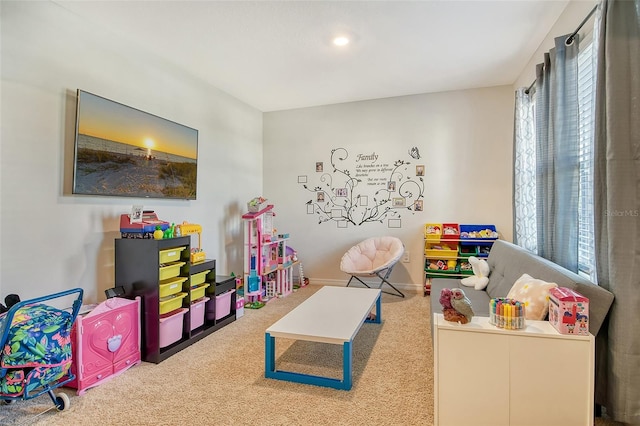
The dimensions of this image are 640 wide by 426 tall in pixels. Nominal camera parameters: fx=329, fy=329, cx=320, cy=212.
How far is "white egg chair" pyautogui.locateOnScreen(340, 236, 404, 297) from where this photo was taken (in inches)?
163

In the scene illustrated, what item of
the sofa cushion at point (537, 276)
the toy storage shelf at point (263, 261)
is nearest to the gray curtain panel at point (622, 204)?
the sofa cushion at point (537, 276)

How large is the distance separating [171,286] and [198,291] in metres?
0.37

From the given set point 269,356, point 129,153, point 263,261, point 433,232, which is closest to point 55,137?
point 129,153

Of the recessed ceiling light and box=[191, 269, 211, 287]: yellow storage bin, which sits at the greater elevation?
the recessed ceiling light

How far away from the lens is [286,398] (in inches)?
76.0

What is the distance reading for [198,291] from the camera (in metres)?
2.92

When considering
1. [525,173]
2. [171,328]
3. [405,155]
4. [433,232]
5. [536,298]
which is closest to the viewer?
[536,298]

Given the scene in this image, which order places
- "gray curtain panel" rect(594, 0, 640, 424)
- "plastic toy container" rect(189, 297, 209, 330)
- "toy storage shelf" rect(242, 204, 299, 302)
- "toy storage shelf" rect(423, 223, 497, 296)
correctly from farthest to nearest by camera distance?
1. "toy storage shelf" rect(423, 223, 497, 296)
2. "toy storage shelf" rect(242, 204, 299, 302)
3. "plastic toy container" rect(189, 297, 209, 330)
4. "gray curtain panel" rect(594, 0, 640, 424)

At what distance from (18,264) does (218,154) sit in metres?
2.34

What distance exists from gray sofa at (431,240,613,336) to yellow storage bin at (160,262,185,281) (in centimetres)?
202

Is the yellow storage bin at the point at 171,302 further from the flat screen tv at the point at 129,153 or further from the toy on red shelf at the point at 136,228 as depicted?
the flat screen tv at the point at 129,153

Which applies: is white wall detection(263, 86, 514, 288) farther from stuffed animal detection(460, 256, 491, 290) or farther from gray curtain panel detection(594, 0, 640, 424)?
gray curtain panel detection(594, 0, 640, 424)

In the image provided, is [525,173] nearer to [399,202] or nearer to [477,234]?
[477,234]

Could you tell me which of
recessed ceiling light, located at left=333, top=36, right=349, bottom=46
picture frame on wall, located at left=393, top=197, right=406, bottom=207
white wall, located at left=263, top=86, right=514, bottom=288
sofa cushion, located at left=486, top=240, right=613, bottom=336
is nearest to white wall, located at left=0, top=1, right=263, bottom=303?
recessed ceiling light, located at left=333, top=36, right=349, bottom=46
